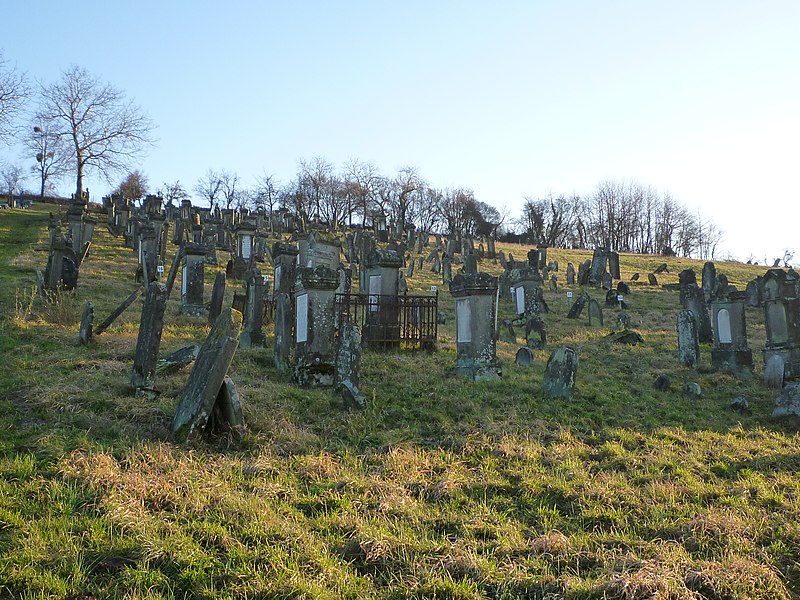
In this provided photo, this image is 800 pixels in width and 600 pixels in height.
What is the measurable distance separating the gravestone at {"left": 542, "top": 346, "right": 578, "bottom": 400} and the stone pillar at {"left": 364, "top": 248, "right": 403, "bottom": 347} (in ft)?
14.0

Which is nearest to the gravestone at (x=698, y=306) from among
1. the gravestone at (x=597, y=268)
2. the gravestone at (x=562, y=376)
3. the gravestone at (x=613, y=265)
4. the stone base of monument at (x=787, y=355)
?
the stone base of monument at (x=787, y=355)

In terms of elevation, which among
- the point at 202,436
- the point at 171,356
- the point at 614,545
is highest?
the point at 171,356

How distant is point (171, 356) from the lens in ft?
28.1

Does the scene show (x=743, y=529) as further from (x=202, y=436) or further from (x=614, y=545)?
(x=202, y=436)

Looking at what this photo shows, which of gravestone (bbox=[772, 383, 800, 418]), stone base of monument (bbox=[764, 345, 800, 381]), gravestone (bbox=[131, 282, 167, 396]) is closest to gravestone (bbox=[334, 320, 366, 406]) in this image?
gravestone (bbox=[131, 282, 167, 396])

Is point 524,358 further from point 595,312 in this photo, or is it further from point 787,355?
point 595,312

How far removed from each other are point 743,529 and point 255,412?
501 cm

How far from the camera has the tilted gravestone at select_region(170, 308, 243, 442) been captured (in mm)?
6117

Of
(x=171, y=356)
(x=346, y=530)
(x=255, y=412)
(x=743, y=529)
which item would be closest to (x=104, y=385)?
(x=171, y=356)

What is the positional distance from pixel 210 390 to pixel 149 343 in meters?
2.04

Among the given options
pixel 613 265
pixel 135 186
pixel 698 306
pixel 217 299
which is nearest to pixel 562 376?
pixel 217 299

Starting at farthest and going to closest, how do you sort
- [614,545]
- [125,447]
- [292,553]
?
[125,447] < [614,545] < [292,553]

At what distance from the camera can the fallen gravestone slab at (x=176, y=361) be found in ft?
27.3

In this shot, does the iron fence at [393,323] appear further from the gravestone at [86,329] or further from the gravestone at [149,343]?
the gravestone at [149,343]
